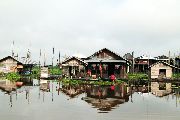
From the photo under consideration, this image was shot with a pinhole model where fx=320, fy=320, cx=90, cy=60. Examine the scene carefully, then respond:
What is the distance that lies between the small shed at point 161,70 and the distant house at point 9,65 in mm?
26860

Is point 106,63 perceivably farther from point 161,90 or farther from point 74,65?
point 161,90

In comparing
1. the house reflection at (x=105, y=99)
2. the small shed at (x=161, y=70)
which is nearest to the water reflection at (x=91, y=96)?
the house reflection at (x=105, y=99)

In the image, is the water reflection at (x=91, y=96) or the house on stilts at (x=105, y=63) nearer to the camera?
the water reflection at (x=91, y=96)

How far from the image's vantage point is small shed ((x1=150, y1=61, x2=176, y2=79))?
5500 cm

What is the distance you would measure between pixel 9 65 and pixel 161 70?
2976 cm

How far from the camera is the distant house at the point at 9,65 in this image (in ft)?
210

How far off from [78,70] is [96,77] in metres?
9.78

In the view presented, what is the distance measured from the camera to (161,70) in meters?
55.8

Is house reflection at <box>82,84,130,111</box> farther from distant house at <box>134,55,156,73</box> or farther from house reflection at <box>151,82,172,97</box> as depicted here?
distant house at <box>134,55,156,73</box>

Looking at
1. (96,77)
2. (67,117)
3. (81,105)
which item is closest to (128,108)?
(81,105)

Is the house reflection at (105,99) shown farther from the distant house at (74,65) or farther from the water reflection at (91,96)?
the distant house at (74,65)

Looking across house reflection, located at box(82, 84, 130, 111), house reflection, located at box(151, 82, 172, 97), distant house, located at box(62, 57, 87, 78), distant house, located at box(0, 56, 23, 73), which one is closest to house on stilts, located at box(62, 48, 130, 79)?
distant house, located at box(62, 57, 87, 78)

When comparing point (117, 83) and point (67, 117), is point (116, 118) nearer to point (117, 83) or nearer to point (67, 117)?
point (67, 117)

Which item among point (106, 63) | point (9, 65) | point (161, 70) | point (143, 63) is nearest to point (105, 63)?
point (106, 63)
